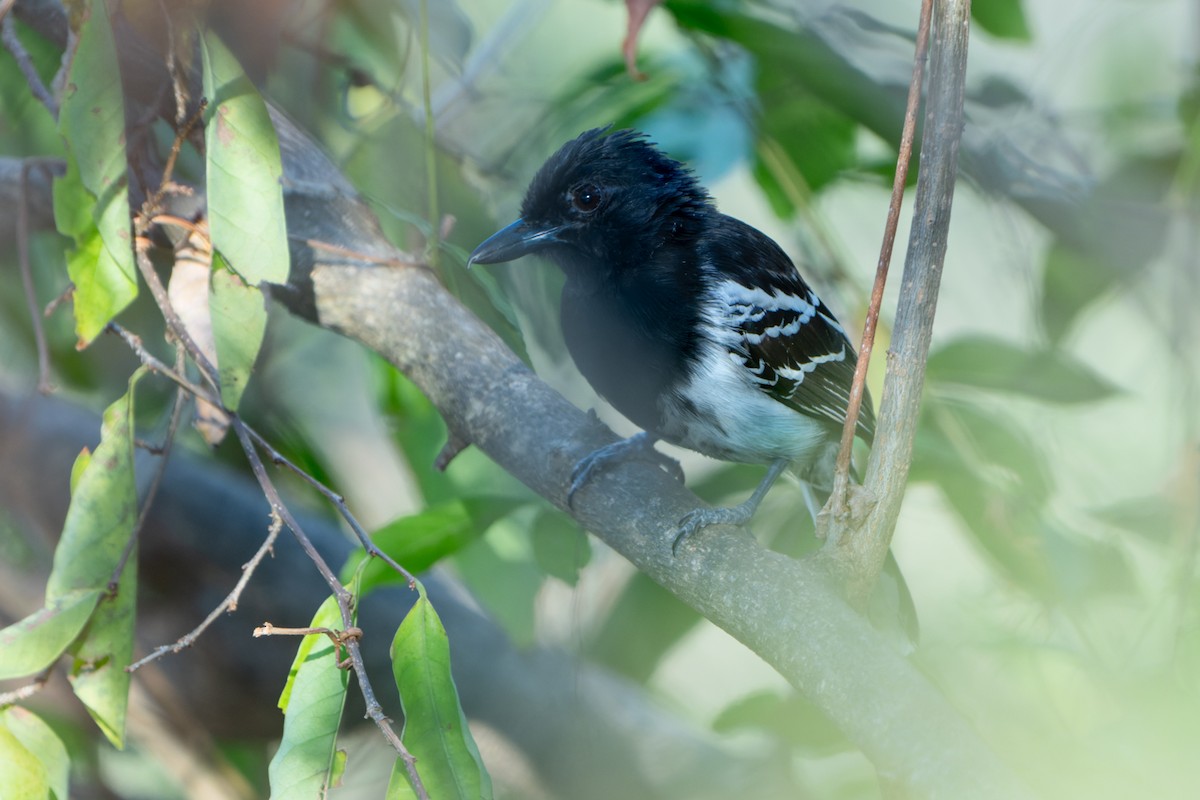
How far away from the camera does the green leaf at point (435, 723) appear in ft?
4.37

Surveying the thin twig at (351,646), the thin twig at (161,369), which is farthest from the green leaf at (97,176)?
the thin twig at (351,646)

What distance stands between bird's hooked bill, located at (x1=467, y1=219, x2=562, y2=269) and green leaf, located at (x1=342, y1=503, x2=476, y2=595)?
523mm

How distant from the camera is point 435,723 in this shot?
1.34 m

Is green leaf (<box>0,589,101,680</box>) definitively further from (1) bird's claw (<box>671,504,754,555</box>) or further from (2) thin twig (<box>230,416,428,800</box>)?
(1) bird's claw (<box>671,504,754,555</box>)

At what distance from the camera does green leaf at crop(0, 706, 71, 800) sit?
58.1 inches

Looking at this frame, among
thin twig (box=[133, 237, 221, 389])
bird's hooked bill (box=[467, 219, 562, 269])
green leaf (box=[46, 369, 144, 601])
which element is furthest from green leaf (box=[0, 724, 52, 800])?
bird's hooked bill (box=[467, 219, 562, 269])

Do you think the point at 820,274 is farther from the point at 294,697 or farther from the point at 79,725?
the point at 79,725

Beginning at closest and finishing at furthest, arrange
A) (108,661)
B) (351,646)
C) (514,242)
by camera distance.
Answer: (351,646), (108,661), (514,242)

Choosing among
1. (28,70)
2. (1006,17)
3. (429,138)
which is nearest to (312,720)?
(429,138)

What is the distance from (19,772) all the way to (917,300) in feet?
4.22

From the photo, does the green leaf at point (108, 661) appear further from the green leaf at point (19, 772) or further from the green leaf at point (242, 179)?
the green leaf at point (242, 179)

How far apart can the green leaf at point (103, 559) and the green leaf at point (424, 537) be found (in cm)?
46

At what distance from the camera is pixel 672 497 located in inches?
73.5

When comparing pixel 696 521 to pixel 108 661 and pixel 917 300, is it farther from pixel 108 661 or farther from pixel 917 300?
pixel 108 661
